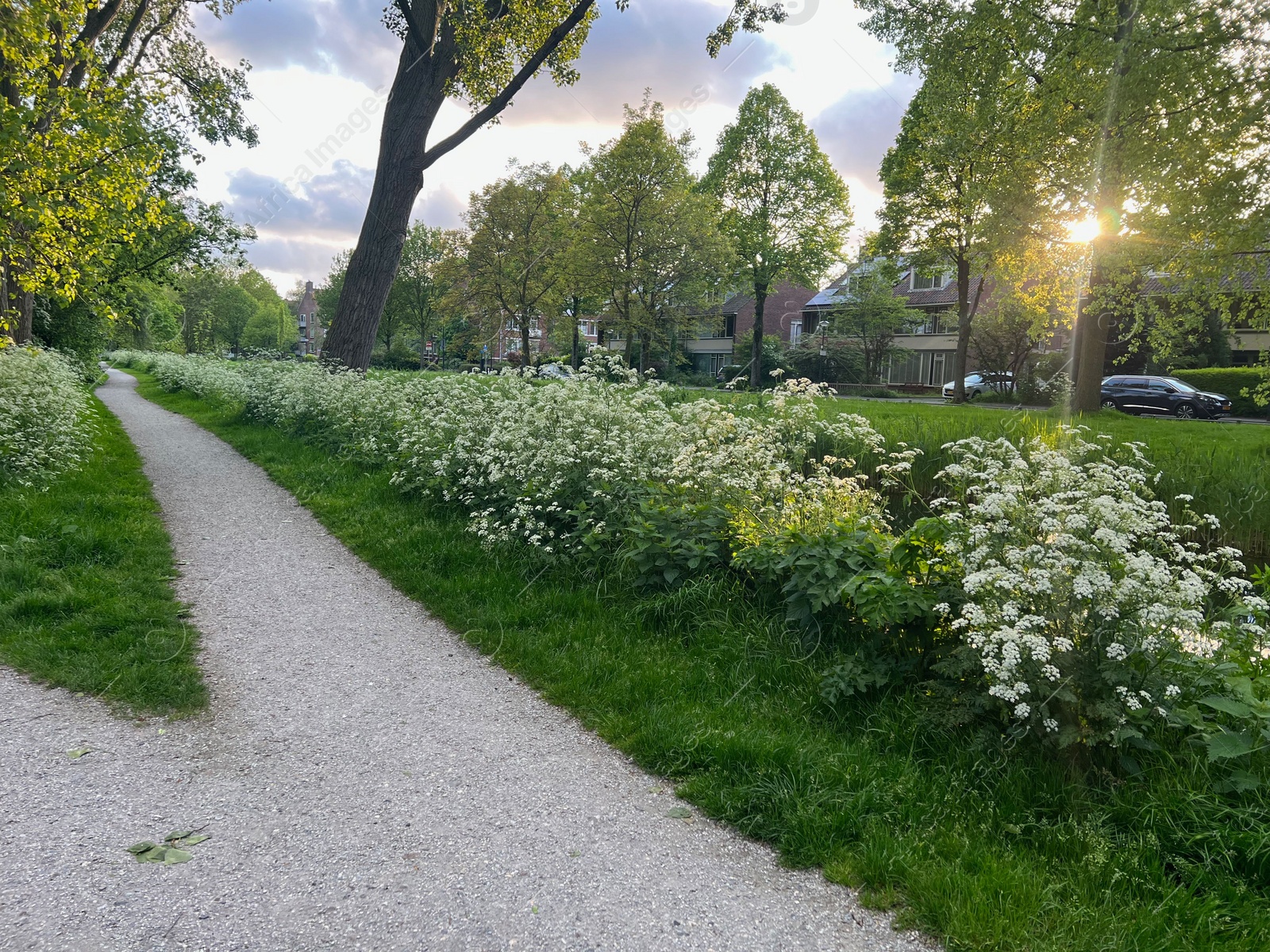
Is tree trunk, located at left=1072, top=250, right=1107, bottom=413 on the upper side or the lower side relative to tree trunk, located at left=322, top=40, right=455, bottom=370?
lower

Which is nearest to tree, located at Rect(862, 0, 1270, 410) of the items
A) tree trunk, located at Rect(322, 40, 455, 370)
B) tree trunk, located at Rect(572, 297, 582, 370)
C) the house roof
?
tree trunk, located at Rect(322, 40, 455, 370)

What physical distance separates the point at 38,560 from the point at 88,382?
23.8 metres

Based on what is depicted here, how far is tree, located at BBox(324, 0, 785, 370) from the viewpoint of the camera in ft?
40.7

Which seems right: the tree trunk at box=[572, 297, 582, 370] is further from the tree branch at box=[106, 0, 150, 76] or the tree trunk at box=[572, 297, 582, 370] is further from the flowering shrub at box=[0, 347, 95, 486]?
the flowering shrub at box=[0, 347, 95, 486]

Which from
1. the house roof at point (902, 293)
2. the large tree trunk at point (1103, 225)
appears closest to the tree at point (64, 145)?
the large tree trunk at point (1103, 225)

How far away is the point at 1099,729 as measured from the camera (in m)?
2.97

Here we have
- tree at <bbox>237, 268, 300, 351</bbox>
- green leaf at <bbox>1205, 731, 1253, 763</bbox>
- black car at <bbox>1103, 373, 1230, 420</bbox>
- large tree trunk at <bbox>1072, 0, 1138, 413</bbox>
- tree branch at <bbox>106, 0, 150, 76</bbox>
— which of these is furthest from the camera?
tree at <bbox>237, 268, 300, 351</bbox>

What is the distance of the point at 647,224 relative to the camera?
1109 inches

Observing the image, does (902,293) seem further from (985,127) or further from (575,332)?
(985,127)

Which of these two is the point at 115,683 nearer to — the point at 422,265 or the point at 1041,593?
the point at 1041,593

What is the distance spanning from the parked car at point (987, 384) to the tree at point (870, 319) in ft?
18.0

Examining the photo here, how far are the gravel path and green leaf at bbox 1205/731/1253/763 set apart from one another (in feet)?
4.85

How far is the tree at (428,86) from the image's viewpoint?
488 inches

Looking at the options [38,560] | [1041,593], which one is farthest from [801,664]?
[38,560]
